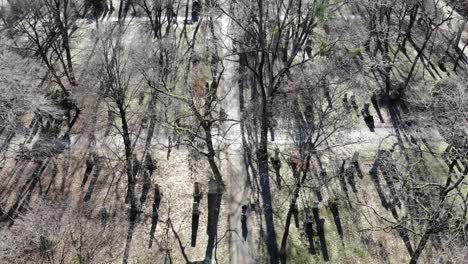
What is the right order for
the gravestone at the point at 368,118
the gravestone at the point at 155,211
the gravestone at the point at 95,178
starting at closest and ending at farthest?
the gravestone at the point at 155,211 < the gravestone at the point at 95,178 < the gravestone at the point at 368,118

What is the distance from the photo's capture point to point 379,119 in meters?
29.8

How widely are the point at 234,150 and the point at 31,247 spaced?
40.9 feet

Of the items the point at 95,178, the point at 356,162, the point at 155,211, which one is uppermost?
the point at 356,162

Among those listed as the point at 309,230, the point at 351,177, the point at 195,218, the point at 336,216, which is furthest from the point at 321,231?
the point at 195,218

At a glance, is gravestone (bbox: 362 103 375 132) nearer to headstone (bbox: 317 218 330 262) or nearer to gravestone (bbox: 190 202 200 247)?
headstone (bbox: 317 218 330 262)

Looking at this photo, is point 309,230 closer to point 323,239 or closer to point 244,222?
point 323,239

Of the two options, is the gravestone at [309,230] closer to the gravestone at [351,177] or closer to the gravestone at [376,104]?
the gravestone at [351,177]

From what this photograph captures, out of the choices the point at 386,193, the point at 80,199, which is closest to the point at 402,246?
the point at 386,193

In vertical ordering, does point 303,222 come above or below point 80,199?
below

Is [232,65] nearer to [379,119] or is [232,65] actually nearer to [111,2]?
[379,119]

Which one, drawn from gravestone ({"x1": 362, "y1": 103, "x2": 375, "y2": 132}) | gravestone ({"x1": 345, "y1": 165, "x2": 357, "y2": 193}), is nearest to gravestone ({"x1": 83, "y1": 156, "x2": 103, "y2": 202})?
gravestone ({"x1": 345, "y1": 165, "x2": 357, "y2": 193})

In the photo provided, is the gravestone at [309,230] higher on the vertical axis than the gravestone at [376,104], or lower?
lower

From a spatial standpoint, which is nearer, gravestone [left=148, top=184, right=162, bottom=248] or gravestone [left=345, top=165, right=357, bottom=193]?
gravestone [left=148, top=184, right=162, bottom=248]

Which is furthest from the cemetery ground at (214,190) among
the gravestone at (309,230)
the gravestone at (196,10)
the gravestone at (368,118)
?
the gravestone at (196,10)
